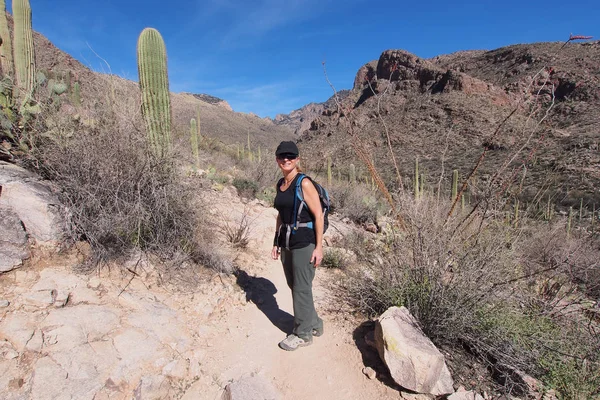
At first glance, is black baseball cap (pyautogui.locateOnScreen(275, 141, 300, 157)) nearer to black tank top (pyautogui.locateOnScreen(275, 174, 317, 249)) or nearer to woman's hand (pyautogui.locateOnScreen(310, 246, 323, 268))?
black tank top (pyautogui.locateOnScreen(275, 174, 317, 249))

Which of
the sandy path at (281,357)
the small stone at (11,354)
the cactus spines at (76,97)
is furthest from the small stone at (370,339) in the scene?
the cactus spines at (76,97)

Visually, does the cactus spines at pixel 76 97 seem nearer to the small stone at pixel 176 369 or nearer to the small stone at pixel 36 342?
the small stone at pixel 36 342

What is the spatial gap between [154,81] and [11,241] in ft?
9.45

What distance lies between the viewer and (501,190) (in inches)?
111

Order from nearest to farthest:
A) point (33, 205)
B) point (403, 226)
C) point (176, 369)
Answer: point (176, 369), point (33, 205), point (403, 226)

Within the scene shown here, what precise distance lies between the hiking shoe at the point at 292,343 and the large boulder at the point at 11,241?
226 centimetres

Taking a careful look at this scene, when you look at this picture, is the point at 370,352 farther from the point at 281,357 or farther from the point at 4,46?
the point at 4,46

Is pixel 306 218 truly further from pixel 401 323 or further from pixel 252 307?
pixel 252 307

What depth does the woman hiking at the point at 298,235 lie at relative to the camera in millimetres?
2654

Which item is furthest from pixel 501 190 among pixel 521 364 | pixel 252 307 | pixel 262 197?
pixel 262 197

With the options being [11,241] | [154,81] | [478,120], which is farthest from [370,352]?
[478,120]

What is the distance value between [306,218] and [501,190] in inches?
66.4

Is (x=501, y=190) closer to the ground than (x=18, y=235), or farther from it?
farther from it

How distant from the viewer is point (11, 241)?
8.84 ft
